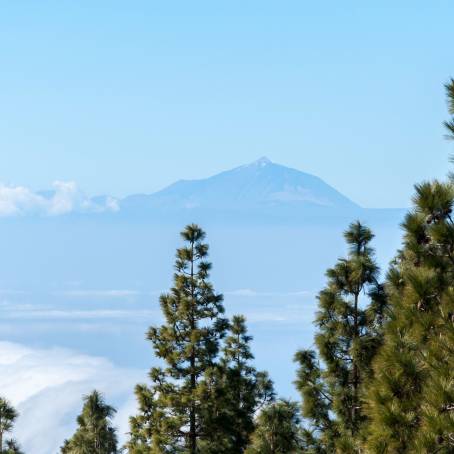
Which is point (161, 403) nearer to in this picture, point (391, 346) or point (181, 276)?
point (181, 276)

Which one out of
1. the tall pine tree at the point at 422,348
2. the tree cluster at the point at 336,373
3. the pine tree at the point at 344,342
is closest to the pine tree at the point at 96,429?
the tree cluster at the point at 336,373

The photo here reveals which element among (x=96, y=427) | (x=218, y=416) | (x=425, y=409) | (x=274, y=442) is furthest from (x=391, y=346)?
(x=96, y=427)

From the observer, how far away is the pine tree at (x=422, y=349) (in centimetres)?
1256

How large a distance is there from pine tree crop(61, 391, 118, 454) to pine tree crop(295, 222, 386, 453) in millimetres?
13908

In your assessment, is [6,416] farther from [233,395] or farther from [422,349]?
[422,349]

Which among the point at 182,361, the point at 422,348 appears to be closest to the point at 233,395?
the point at 182,361

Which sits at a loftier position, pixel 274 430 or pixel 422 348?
pixel 422 348

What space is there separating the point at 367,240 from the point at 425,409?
600 inches

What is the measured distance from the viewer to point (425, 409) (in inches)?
491

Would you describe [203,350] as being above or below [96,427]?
above

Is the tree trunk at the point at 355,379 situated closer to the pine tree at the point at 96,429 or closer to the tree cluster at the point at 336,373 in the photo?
the tree cluster at the point at 336,373

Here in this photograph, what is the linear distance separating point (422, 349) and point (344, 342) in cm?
1414

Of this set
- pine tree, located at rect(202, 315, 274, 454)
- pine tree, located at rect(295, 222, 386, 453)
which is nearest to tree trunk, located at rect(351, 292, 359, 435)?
pine tree, located at rect(295, 222, 386, 453)

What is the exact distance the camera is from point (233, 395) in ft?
127
